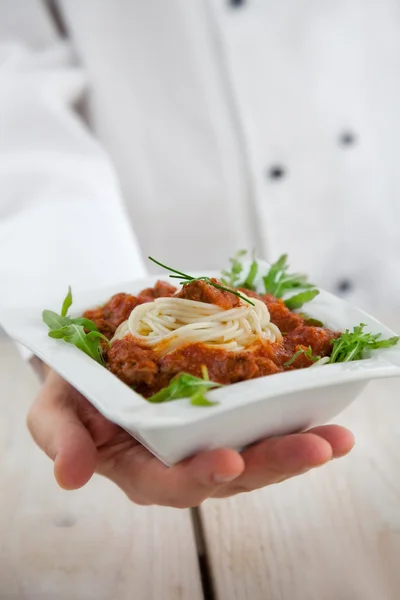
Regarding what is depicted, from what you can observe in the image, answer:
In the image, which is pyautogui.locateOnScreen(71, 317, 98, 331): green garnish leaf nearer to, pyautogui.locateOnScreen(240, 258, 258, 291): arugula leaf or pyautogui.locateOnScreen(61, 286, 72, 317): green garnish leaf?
pyautogui.locateOnScreen(61, 286, 72, 317): green garnish leaf

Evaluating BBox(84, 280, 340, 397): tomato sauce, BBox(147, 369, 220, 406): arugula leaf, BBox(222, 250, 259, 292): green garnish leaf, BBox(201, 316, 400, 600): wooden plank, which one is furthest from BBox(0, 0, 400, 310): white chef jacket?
BBox(147, 369, 220, 406): arugula leaf

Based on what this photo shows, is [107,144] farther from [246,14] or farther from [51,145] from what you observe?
[246,14]

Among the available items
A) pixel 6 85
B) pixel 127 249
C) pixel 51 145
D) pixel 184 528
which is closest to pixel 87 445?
pixel 184 528

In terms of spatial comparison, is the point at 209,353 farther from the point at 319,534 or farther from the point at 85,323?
the point at 319,534

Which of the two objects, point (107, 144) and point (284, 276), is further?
point (107, 144)

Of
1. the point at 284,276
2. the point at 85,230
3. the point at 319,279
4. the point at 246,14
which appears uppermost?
the point at 246,14

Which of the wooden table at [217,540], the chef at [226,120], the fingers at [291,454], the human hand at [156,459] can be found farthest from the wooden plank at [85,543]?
the chef at [226,120]

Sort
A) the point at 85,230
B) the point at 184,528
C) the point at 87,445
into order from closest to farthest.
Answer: the point at 87,445, the point at 184,528, the point at 85,230
